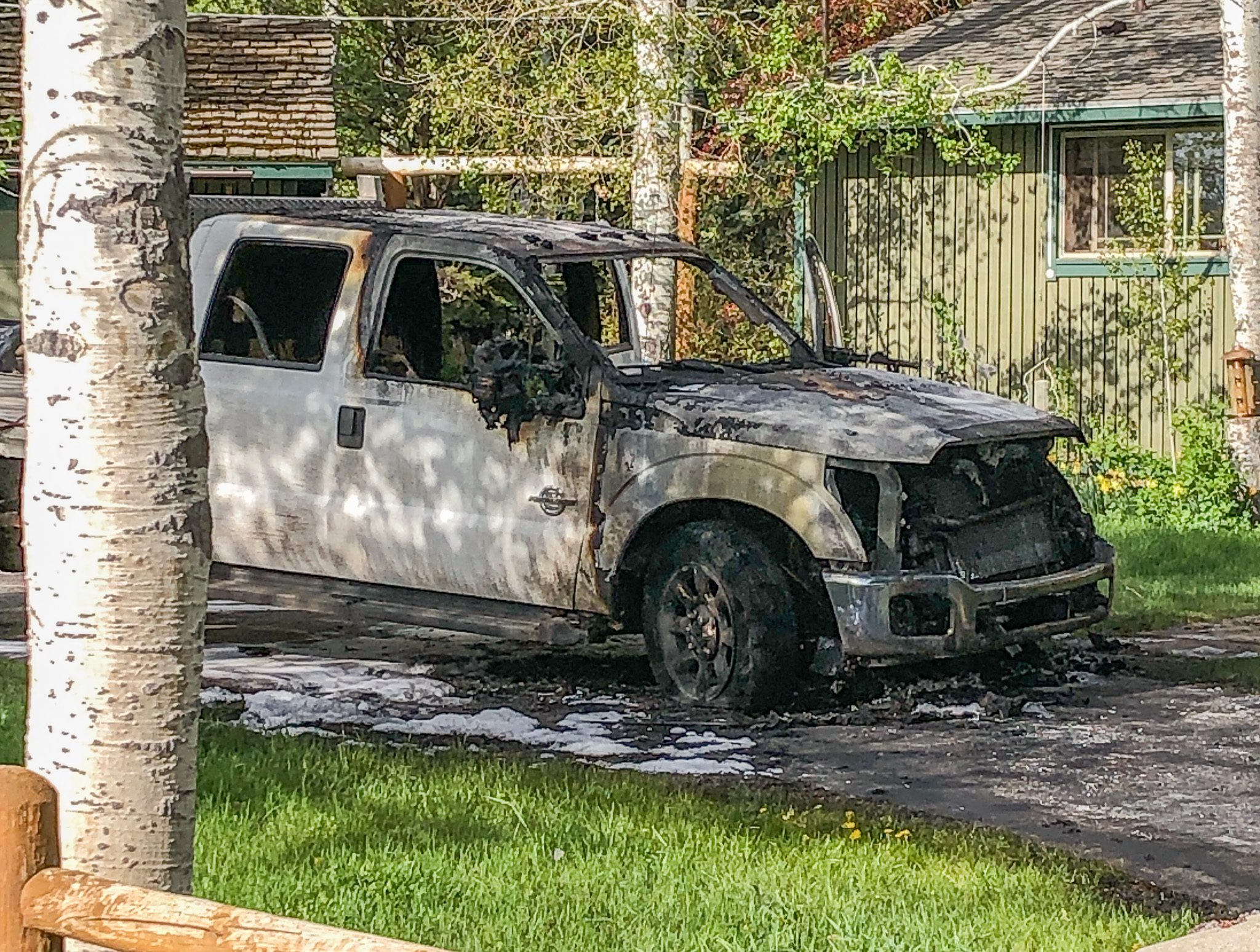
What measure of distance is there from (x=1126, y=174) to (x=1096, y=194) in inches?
12.9

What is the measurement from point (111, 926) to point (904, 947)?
2692 mm

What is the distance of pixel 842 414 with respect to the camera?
8.77 metres

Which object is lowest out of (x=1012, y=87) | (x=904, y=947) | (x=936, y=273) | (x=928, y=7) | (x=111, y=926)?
(x=904, y=947)

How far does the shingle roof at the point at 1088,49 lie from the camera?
723 inches

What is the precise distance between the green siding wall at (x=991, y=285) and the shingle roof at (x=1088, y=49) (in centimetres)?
68

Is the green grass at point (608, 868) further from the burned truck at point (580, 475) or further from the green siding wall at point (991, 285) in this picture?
the green siding wall at point (991, 285)

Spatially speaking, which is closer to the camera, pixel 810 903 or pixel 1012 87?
pixel 810 903

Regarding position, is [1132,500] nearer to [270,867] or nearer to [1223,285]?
[1223,285]

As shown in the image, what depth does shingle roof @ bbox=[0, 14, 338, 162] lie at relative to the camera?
75.0ft

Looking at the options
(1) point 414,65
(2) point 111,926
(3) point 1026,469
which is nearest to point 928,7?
(1) point 414,65

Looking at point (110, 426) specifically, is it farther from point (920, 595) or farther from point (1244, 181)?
point (1244, 181)

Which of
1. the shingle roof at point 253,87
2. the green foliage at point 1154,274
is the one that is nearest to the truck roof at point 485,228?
the green foliage at point 1154,274

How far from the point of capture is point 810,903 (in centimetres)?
576

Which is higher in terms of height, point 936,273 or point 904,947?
point 936,273
